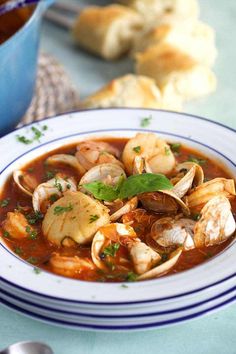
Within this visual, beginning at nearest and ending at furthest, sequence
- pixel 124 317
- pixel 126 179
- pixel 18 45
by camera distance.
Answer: pixel 124 317
pixel 126 179
pixel 18 45

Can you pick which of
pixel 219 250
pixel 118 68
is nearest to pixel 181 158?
pixel 219 250

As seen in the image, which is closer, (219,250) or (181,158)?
(219,250)

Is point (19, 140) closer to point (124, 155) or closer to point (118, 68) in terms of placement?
point (124, 155)

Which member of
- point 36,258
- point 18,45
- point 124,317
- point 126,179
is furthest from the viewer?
point 18,45

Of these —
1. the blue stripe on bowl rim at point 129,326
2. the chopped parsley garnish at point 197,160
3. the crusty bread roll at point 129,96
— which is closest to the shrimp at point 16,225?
the blue stripe on bowl rim at point 129,326

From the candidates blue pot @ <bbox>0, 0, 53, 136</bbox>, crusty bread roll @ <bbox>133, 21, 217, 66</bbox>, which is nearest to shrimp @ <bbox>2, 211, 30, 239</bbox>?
blue pot @ <bbox>0, 0, 53, 136</bbox>

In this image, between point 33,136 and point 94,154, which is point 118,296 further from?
point 33,136

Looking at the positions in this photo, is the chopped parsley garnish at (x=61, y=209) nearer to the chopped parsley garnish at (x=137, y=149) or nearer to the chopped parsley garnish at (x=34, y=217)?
the chopped parsley garnish at (x=34, y=217)

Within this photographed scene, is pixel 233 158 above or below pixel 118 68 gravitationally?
above
